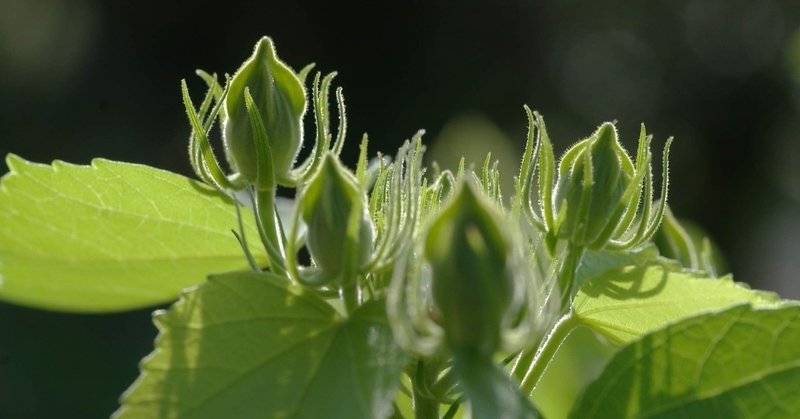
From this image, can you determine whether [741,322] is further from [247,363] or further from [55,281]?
[55,281]

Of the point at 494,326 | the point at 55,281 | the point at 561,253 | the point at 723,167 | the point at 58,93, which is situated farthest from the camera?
the point at 723,167

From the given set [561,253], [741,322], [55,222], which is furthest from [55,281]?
[741,322]

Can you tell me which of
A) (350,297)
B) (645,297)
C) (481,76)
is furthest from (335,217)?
(481,76)

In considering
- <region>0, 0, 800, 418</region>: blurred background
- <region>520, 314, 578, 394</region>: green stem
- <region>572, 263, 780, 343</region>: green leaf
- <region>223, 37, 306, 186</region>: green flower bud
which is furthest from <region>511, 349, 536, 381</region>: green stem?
<region>0, 0, 800, 418</region>: blurred background

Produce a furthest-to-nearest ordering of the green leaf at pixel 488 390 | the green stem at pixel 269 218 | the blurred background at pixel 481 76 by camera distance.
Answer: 1. the blurred background at pixel 481 76
2. the green stem at pixel 269 218
3. the green leaf at pixel 488 390

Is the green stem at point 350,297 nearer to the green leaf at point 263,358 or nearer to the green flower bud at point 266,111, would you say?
the green leaf at point 263,358

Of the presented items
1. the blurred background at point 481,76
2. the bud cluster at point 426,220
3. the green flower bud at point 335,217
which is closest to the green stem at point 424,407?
the bud cluster at point 426,220
